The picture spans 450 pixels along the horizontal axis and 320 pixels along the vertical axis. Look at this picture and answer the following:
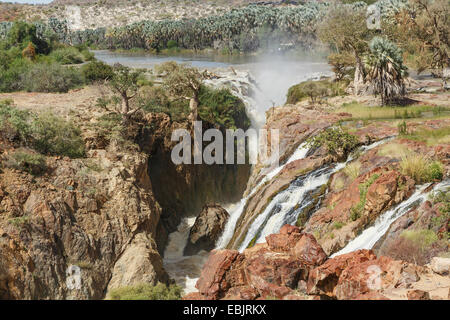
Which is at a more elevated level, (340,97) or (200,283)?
(340,97)

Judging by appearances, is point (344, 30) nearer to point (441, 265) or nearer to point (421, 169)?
point (421, 169)

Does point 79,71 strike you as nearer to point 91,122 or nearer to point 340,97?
point 91,122

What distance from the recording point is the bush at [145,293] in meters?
13.3

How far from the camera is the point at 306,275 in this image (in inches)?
457

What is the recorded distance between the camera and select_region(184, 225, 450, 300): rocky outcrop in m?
9.93

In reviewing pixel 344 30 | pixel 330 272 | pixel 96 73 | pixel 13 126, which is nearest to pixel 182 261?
pixel 13 126

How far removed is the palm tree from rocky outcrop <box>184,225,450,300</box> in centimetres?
1799

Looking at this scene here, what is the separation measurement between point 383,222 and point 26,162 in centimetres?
1362

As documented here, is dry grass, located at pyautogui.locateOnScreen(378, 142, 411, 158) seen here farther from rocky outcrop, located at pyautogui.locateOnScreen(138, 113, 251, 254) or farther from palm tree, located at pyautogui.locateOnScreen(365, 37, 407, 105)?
rocky outcrop, located at pyautogui.locateOnScreen(138, 113, 251, 254)

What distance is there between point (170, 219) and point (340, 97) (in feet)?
57.4

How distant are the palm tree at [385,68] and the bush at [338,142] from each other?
30.6 ft
